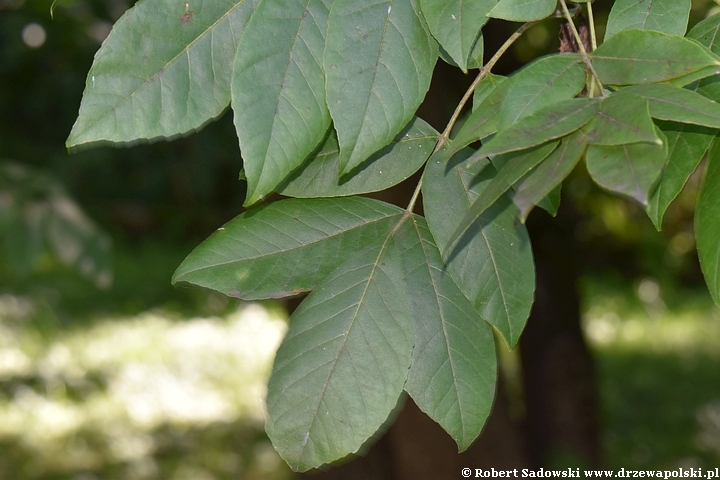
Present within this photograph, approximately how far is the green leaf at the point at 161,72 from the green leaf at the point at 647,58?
348mm

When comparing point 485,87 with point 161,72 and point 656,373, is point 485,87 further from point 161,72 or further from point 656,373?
point 656,373

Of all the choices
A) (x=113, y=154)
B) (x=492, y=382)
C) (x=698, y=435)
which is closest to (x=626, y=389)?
(x=698, y=435)

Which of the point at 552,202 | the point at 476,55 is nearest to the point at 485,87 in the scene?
the point at 476,55

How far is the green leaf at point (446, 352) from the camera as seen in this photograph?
79cm

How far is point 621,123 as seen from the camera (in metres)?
0.58

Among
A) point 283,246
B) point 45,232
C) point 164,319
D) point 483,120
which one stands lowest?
point 164,319

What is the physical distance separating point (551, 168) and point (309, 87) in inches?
10.2

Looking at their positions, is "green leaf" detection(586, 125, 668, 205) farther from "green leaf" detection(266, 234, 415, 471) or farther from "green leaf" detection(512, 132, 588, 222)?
"green leaf" detection(266, 234, 415, 471)

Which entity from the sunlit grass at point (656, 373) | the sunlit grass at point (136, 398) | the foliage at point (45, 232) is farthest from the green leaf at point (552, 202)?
the sunlit grass at point (656, 373)

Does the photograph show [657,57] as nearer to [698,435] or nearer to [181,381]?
[698,435]

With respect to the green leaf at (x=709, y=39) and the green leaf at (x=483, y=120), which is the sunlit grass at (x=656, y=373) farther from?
the green leaf at (x=483, y=120)

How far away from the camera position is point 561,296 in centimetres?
323

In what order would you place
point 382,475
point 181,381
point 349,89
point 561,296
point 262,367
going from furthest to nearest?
1. point 262,367
2. point 181,381
3. point 561,296
4. point 382,475
5. point 349,89

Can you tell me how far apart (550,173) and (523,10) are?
0.68ft
